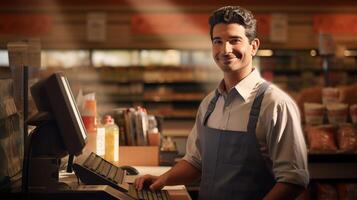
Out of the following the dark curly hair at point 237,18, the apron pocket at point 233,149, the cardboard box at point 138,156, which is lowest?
the cardboard box at point 138,156

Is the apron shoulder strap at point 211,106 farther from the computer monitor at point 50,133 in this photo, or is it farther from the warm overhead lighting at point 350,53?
the warm overhead lighting at point 350,53

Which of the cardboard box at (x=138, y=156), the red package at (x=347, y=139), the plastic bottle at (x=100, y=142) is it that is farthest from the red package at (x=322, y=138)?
the plastic bottle at (x=100, y=142)

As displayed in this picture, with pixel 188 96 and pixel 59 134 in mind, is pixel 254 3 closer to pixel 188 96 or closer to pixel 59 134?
pixel 188 96

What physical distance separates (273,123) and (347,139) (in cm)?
215

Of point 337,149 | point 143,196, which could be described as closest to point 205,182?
point 143,196

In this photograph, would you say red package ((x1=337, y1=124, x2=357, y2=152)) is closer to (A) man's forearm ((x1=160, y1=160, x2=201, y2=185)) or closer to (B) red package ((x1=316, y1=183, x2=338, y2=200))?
(B) red package ((x1=316, y1=183, x2=338, y2=200))

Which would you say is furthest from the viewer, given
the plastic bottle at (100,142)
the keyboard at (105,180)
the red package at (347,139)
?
the red package at (347,139)

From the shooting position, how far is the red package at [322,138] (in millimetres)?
4469

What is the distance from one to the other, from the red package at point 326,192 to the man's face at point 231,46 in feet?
7.20

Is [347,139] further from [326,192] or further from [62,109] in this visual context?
[62,109]

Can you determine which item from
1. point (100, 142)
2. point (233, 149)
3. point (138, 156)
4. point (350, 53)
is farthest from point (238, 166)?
point (350, 53)

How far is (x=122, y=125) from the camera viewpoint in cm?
427

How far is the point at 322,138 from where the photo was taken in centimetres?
449

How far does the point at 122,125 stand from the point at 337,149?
160 cm
